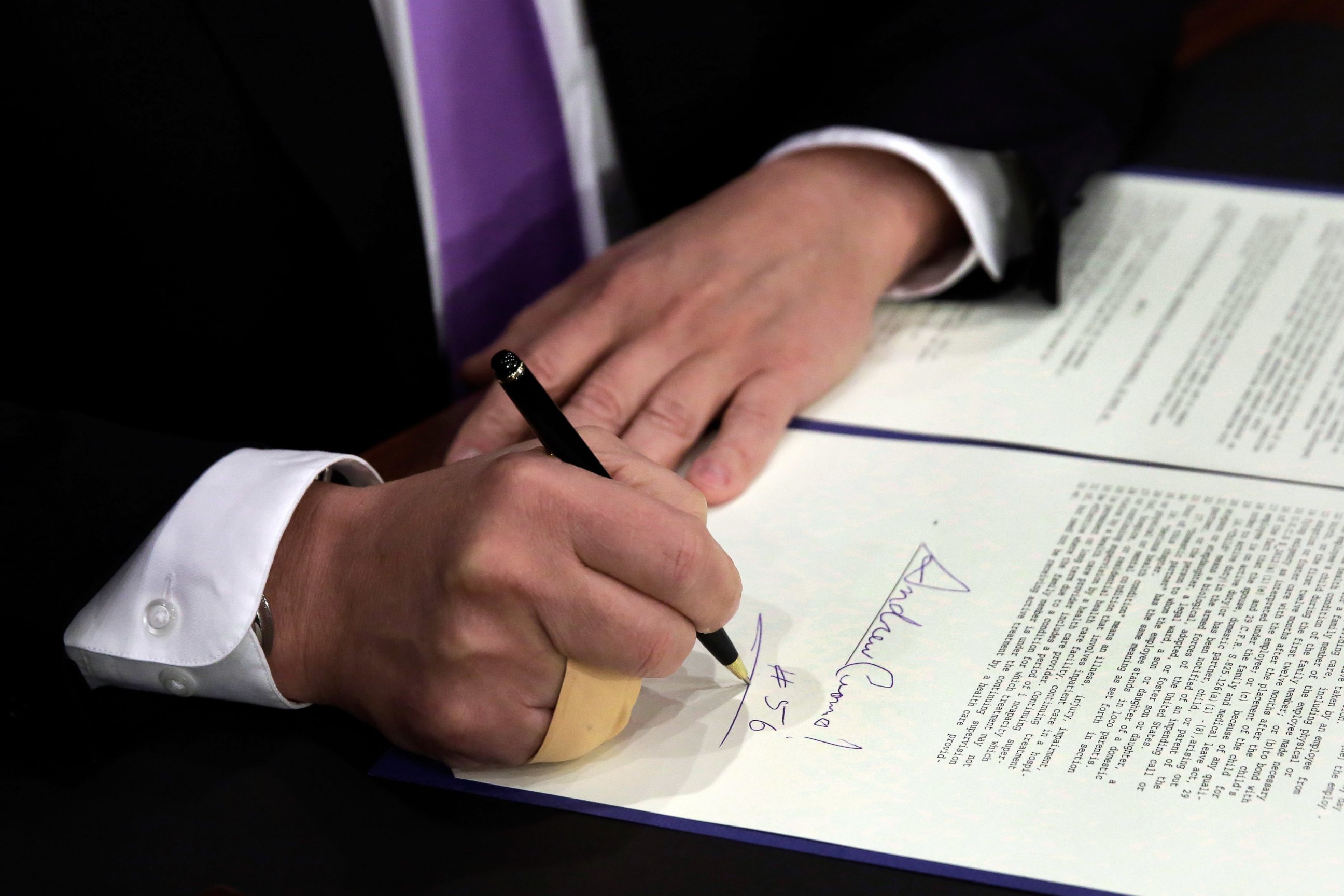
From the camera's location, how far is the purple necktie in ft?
3.45

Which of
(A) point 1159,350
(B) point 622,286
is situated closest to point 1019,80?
(A) point 1159,350

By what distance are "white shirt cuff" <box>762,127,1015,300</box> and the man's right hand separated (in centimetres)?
50

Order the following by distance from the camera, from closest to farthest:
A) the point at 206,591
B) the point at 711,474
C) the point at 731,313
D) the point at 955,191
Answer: the point at 206,591
the point at 711,474
the point at 731,313
the point at 955,191

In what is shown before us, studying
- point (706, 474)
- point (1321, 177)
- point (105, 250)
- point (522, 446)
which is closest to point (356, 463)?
point (522, 446)

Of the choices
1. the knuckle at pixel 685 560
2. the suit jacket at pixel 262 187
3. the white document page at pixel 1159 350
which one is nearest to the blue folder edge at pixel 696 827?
the knuckle at pixel 685 560

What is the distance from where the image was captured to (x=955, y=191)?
1.02 metres

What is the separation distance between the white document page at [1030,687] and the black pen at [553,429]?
0.03m

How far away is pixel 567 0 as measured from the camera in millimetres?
1098

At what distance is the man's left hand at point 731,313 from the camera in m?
0.84

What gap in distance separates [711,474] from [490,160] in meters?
0.47

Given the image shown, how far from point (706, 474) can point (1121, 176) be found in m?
0.65

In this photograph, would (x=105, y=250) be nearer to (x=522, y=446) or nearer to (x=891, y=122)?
(x=522, y=446)

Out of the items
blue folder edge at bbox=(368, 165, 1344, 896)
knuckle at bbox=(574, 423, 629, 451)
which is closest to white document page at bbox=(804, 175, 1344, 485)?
knuckle at bbox=(574, 423, 629, 451)

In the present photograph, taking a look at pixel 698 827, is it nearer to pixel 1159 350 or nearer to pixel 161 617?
pixel 161 617
